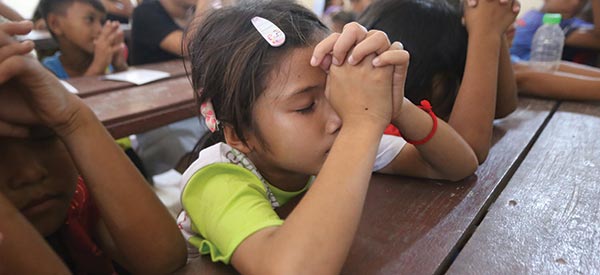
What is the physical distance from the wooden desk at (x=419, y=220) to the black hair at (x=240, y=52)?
0.26 m

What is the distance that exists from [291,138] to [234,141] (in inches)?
5.9

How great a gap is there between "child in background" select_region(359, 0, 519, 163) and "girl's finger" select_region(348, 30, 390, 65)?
18.6 inches

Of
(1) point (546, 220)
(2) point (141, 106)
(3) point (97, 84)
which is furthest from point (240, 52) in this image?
(3) point (97, 84)

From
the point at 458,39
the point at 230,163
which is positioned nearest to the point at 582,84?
the point at 458,39

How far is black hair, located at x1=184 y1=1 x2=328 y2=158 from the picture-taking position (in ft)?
2.42

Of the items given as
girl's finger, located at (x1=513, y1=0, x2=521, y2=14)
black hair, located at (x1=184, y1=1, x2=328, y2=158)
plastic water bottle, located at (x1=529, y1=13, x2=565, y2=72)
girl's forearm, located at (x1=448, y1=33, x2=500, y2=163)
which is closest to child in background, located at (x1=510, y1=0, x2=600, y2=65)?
plastic water bottle, located at (x1=529, y1=13, x2=565, y2=72)

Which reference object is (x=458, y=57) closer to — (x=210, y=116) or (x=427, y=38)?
(x=427, y=38)

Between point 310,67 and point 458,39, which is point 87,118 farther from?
point 458,39

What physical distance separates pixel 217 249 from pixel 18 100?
0.36 m

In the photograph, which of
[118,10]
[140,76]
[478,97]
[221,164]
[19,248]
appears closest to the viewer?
[19,248]

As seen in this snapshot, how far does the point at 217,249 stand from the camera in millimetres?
650

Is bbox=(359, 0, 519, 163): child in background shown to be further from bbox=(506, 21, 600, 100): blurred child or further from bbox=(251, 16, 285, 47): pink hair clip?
bbox=(251, 16, 285, 47): pink hair clip

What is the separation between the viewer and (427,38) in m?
1.15

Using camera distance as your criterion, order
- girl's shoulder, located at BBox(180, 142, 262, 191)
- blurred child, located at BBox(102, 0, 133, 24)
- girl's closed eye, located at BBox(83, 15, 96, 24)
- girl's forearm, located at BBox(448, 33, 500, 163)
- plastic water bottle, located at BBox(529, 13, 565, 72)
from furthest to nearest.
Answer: blurred child, located at BBox(102, 0, 133, 24) < girl's closed eye, located at BBox(83, 15, 96, 24) < plastic water bottle, located at BBox(529, 13, 565, 72) < girl's forearm, located at BBox(448, 33, 500, 163) < girl's shoulder, located at BBox(180, 142, 262, 191)
